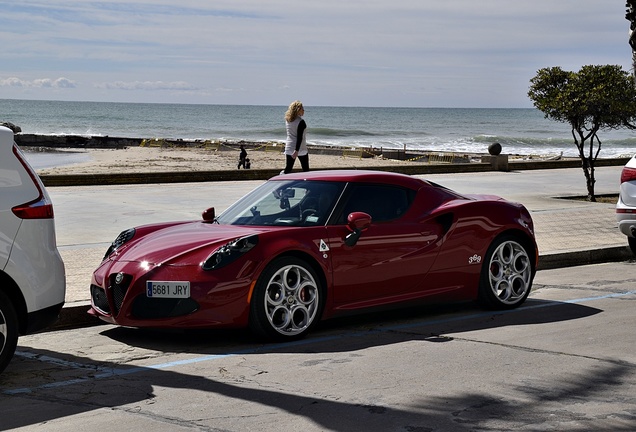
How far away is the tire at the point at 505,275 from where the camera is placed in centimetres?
933

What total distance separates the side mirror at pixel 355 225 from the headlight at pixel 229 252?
0.85 m

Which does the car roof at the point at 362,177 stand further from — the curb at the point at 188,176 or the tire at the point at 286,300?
the curb at the point at 188,176

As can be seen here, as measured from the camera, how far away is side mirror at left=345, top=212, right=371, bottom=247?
27.1ft

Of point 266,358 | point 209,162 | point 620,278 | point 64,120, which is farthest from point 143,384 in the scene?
point 64,120

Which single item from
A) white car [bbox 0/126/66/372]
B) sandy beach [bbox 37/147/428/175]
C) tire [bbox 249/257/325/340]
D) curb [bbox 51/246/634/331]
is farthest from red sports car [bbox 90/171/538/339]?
sandy beach [bbox 37/147/428/175]

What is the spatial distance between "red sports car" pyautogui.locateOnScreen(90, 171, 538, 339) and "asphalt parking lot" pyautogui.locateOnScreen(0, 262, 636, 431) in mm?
267

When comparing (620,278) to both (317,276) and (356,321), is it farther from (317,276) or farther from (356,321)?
(317,276)

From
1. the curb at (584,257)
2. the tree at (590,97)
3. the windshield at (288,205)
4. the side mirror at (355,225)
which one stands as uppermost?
the tree at (590,97)

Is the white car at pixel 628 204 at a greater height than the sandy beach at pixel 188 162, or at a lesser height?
lesser

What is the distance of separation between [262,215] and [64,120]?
131 metres

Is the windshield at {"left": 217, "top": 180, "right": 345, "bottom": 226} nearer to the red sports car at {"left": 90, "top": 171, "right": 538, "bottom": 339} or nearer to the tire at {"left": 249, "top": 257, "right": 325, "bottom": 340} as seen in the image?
the red sports car at {"left": 90, "top": 171, "right": 538, "bottom": 339}

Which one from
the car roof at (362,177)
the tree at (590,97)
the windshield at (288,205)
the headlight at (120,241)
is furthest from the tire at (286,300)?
the tree at (590,97)

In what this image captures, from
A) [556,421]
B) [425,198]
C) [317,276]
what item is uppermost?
[425,198]

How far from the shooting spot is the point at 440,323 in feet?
29.1
